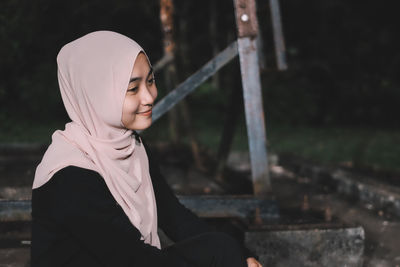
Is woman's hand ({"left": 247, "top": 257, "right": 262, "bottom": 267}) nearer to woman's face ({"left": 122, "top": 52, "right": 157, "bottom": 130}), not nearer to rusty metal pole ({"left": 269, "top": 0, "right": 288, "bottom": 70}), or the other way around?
woman's face ({"left": 122, "top": 52, "right": 157, "bottom": 130})

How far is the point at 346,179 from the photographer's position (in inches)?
221

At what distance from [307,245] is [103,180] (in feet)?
6.48

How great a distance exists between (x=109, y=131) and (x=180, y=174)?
427cm

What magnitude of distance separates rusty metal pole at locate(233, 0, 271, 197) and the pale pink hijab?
1867 millimetres

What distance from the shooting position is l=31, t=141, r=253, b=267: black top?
184 centimetres

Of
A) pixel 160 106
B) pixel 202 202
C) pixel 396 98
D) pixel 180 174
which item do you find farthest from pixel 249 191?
pixel 396 98

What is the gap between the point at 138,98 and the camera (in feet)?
6.85

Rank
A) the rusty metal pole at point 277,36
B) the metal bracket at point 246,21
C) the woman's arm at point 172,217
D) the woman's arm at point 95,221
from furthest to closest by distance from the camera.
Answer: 1. the rusty metal pole at point 277,36
2. the metal bracket at point 246,21
3. the woman's arm at point 172,217
4. the woman's arm at point 95,221

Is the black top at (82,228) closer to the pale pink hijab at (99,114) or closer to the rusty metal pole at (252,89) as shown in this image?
the pale pink hijab at (99,114)

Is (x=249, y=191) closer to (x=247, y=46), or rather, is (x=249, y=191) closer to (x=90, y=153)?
(x=247, y=46)

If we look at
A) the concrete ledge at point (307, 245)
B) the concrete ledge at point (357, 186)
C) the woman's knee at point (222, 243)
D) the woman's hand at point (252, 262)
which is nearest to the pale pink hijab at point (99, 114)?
the woman's knee at point (222, 243)

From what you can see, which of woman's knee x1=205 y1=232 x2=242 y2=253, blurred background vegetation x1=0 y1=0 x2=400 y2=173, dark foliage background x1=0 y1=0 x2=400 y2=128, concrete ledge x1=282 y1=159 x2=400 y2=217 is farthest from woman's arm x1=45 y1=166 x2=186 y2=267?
dark foliage background x1=0 y1=0 x2=400 y2=128

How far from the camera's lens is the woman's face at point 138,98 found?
2.05 meters

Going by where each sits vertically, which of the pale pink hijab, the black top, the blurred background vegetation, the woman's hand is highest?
the pale pink hijab
